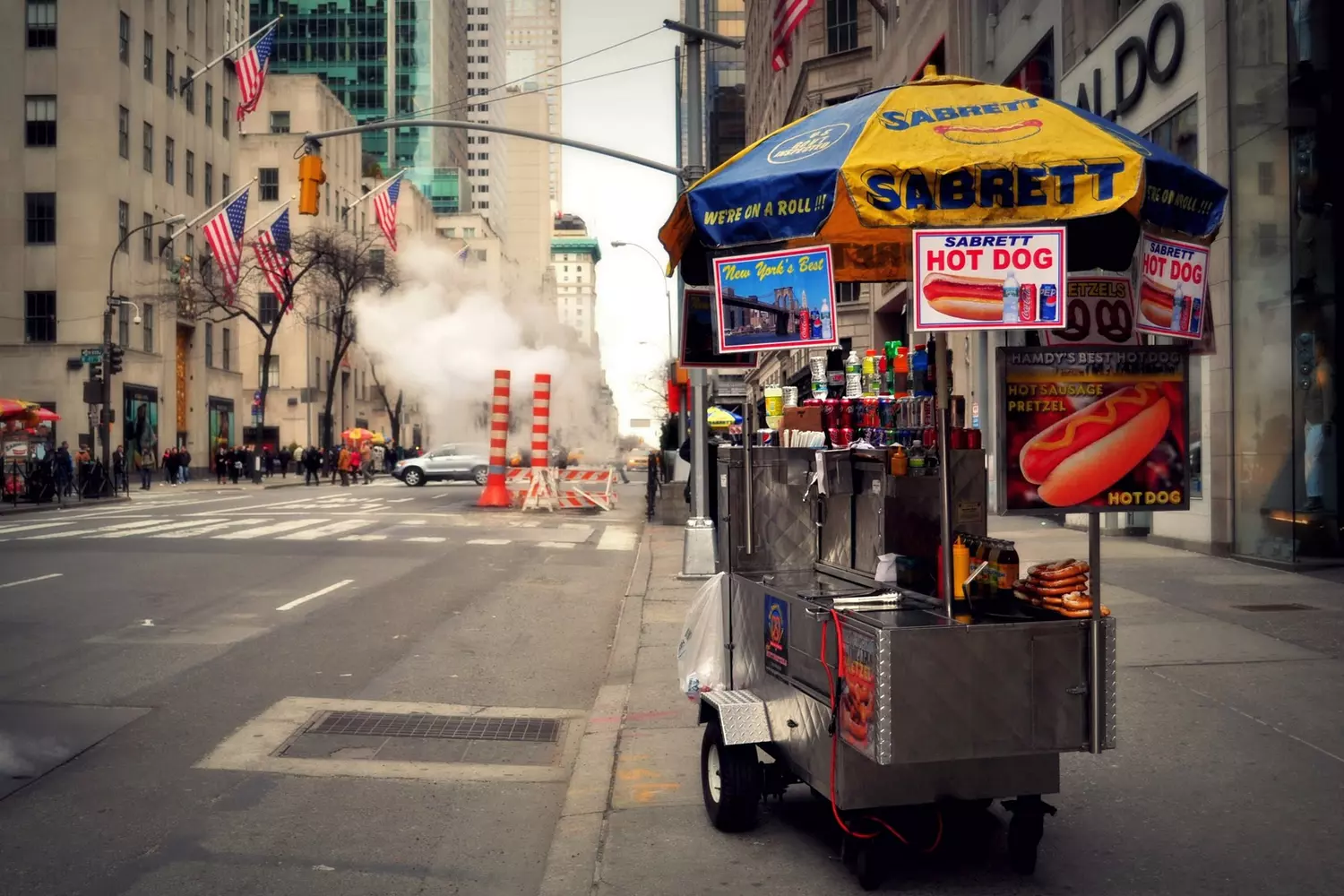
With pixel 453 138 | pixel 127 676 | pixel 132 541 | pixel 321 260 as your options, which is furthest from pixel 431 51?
pixel 127 676

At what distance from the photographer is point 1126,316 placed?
4.82m

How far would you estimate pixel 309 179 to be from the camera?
55.2ft

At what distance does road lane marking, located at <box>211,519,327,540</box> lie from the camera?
20.1 m

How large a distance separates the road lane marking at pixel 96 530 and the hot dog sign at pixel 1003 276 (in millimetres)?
19322

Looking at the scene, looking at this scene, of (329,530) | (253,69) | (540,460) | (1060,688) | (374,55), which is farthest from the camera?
(374,55)

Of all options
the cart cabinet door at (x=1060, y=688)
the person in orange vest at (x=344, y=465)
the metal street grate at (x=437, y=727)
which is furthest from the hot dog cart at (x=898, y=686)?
the person in orange vest at (x=344, y=465)

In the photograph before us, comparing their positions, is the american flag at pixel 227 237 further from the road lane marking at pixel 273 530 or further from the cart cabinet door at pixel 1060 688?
the cart cabinet door at pixel 1060 688

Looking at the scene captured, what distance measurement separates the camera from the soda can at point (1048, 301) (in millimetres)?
4184

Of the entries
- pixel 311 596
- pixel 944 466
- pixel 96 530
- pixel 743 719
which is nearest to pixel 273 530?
pixel 96 530

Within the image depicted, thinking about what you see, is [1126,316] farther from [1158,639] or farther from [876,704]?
[1158,639]

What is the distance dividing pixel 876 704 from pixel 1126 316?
6.52 ft

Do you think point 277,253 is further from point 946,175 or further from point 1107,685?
point 1107,685

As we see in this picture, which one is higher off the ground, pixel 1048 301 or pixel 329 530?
pixel 1048 301

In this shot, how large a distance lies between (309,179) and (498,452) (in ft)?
49.5
